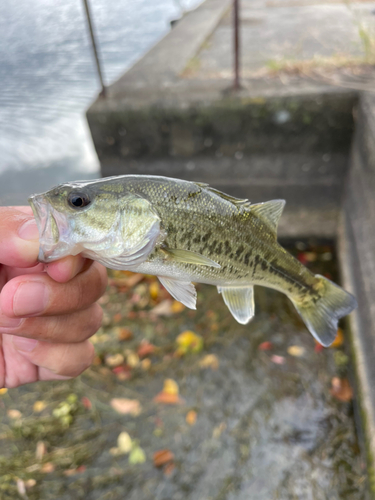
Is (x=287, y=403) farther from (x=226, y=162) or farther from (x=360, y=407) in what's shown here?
(x=226, y=162)

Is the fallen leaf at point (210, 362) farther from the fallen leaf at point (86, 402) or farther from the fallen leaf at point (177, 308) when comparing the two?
the fallen leaf at point (86, 402)

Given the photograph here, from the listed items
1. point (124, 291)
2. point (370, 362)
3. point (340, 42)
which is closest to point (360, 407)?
point (370, 362)

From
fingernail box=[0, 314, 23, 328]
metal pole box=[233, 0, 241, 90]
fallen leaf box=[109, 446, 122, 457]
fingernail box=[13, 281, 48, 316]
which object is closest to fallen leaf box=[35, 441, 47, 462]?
fallen leaf box=[109, 446, 122, 457]

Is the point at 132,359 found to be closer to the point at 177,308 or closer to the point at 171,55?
the point at 177,308

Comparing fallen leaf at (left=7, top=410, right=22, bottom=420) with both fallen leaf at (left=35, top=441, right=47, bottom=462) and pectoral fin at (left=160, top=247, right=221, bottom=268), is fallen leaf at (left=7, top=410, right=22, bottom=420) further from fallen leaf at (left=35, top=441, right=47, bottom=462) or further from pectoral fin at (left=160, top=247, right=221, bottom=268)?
pectoral fin at (left=160, top=247, right=221, bottom=268)

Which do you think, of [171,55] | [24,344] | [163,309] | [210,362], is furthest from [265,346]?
[171,55]
